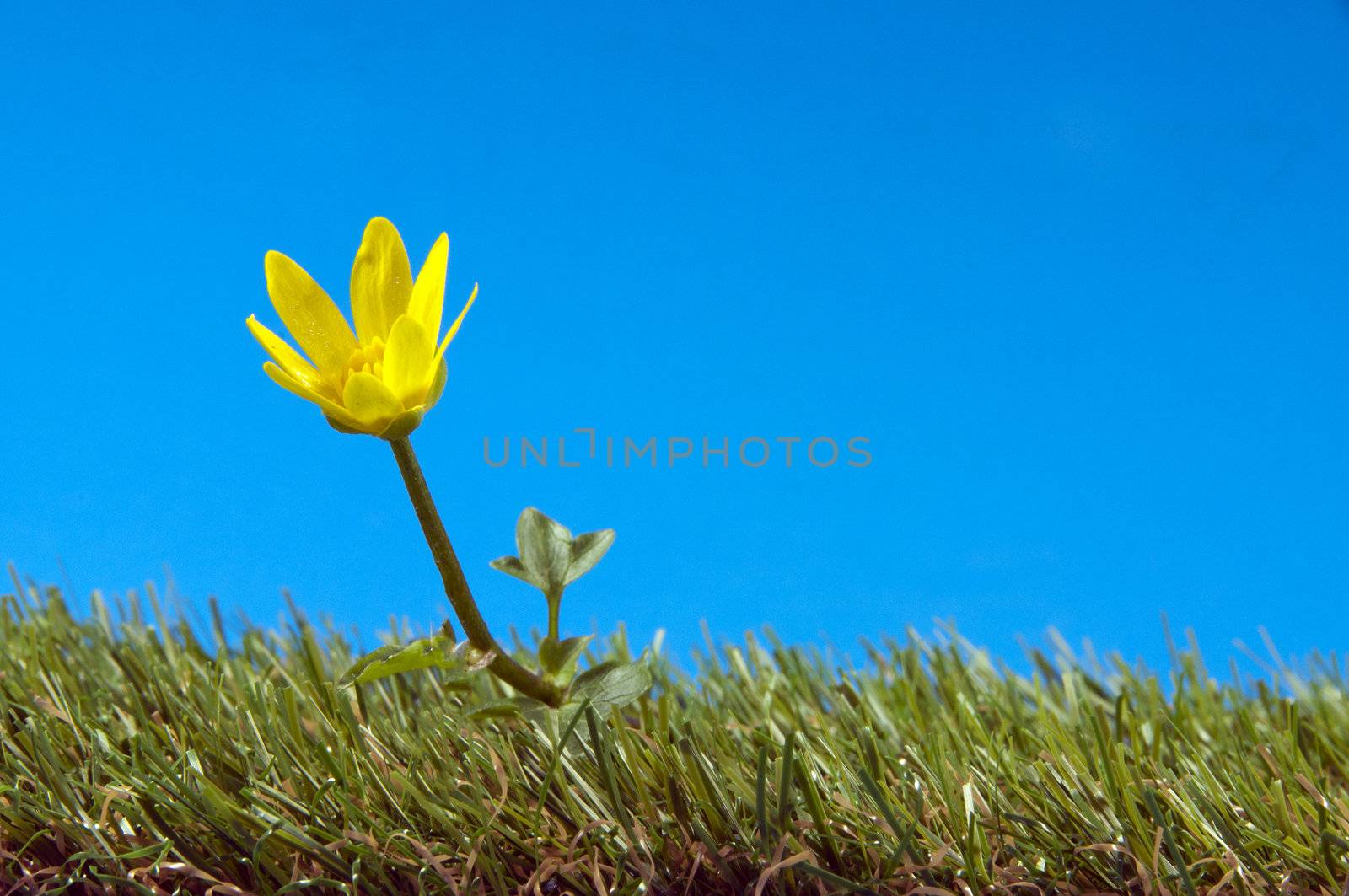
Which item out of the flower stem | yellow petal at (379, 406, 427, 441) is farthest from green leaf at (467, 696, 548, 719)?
yellow petal at (379, 406, 427, 441)

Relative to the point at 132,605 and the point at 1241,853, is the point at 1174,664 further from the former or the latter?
the point at 132,605

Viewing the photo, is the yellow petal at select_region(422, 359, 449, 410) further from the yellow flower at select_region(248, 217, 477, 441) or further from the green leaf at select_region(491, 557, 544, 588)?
the green leaf at select_region(491, 557, 544, 588)

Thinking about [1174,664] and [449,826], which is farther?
[1174,664]

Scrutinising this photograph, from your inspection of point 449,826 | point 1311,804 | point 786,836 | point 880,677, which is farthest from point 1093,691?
point 449,826

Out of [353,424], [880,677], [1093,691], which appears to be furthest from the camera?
[1093,691]

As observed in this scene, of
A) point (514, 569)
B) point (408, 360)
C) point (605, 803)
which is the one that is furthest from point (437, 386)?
point (605, 803)

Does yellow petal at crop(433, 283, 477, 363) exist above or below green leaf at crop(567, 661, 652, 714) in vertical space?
above

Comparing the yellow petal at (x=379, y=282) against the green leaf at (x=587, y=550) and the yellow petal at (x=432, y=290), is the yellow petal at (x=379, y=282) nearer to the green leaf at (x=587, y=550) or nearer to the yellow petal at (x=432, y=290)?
the yellow petal at (x=432, y=290)
